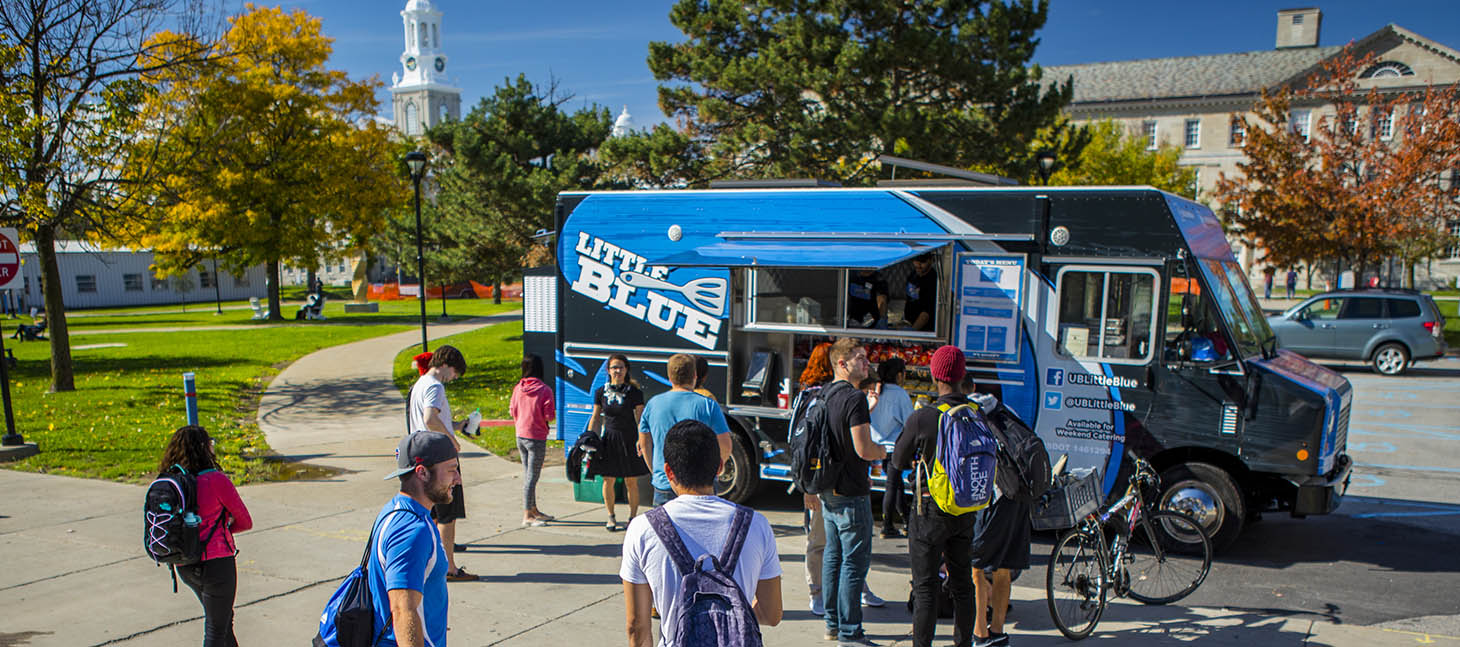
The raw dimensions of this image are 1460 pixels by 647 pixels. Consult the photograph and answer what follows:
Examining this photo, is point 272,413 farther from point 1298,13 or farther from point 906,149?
point 1298,13

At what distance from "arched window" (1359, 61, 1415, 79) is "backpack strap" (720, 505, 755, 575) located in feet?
205

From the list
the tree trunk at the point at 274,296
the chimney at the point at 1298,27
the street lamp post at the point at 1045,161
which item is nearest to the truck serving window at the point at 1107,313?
the street lamp post at the point at 1045,161

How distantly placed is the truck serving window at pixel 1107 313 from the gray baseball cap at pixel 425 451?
18.4 feet

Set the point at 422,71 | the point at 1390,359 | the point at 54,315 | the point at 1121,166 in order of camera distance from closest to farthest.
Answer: the point at 54,315 < the point at 1390,359 < the point at 1121,166 < the point at 422,71

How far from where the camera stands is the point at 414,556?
9.61ft

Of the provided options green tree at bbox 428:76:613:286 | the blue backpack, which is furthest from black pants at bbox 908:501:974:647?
green tree at bbox 428:76:613:286

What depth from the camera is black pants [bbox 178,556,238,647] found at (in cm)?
438

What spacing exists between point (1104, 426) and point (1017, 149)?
13228 millimetres

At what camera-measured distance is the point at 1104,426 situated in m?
7.35

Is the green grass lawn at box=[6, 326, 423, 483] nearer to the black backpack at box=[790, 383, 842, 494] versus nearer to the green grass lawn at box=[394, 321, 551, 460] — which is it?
the green grass lawn at box=[394, 321, 551, 460]

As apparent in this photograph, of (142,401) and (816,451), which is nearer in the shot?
(816,451)

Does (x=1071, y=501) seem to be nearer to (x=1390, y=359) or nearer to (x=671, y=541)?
(x=671, y=541)

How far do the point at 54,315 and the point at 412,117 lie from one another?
10926 centimetres

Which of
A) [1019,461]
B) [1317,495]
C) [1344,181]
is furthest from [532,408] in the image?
[1344,181]
